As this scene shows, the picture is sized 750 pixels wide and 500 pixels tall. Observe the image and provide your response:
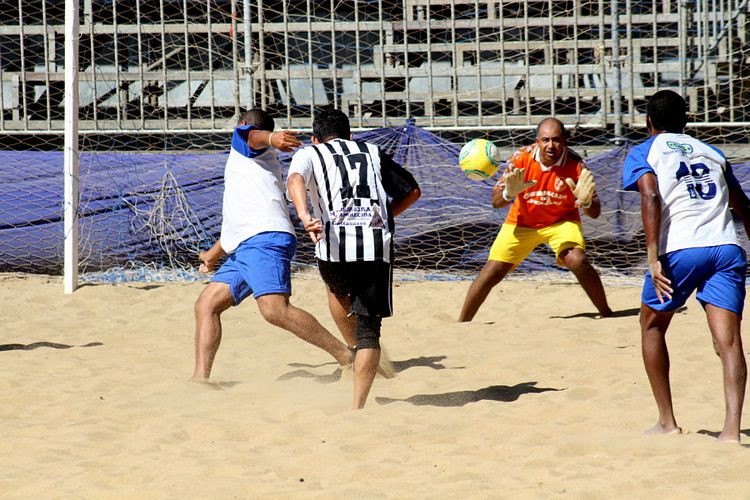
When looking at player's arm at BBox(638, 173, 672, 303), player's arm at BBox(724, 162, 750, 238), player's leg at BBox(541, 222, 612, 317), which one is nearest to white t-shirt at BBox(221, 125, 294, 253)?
player's arm at BBox(638, 173, 672, 303)

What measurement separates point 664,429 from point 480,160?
106 inches

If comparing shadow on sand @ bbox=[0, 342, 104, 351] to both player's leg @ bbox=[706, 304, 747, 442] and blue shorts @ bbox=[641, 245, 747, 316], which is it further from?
player's leg @ bbox=[706, 304, 747, 442]

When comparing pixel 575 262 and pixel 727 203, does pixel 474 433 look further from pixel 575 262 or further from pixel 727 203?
pixel 575 262

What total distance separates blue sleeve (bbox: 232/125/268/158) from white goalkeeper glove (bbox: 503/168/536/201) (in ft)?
6.24

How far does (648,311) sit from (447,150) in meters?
5.28

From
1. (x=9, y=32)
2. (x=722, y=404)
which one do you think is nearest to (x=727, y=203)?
(x=722, y=404)

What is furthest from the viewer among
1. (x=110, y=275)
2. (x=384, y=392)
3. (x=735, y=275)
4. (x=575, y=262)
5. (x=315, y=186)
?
(x=110, y=275)

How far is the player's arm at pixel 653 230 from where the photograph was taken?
4.06 meters

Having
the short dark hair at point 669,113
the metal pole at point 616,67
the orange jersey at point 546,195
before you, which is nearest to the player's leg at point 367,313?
the short dark hair at point 669,113

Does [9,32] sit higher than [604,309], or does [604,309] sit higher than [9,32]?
→ [9,32]

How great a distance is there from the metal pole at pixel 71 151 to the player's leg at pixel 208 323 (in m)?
3.49

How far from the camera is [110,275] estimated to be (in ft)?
30.4

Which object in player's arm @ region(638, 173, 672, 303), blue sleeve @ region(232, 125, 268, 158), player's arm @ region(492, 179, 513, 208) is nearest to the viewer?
player's arm @ region(638, 173, 672, 303)

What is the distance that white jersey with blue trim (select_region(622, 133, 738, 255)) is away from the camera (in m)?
4.08
